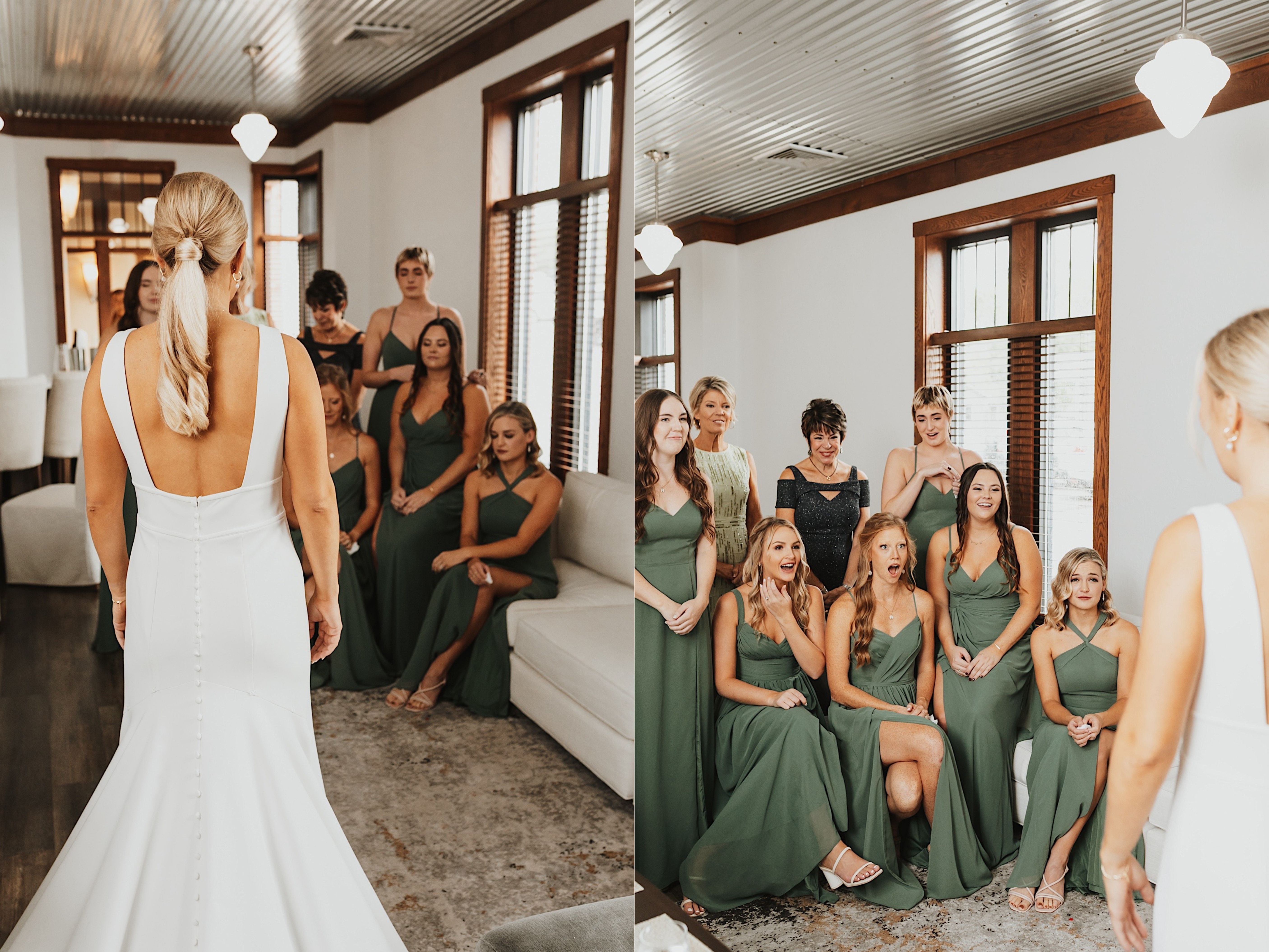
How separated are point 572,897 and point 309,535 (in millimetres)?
1208

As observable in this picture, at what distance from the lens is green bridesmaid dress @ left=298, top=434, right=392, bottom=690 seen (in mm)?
2021

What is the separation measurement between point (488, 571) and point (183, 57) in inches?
51.7

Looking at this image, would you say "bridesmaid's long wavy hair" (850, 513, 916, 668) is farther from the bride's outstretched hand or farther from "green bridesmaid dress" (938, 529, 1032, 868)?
the bride's outstretched hand

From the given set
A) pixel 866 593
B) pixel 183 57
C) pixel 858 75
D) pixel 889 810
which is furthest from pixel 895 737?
pixel 183 57

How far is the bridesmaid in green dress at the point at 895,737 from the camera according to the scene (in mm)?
1682

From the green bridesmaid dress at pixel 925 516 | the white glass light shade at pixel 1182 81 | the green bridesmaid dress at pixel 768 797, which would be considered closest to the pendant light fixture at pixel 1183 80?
the white glass light shade at pixel 1182 81

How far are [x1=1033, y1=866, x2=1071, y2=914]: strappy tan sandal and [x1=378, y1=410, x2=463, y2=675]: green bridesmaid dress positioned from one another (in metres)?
1.37

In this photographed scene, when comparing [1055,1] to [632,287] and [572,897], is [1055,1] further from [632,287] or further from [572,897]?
[572,897]

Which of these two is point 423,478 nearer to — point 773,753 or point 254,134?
point 254,134

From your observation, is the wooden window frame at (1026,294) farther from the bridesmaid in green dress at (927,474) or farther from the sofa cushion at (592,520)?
the sofa cushion at (592,520)

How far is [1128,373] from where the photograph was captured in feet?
4.71

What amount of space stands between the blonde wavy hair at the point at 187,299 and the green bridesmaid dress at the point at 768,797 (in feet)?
3.57

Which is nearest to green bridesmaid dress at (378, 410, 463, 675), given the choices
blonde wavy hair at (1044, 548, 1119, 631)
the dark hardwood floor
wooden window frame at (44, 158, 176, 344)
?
the dark hardwood floor

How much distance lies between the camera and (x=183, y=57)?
6.66ft
